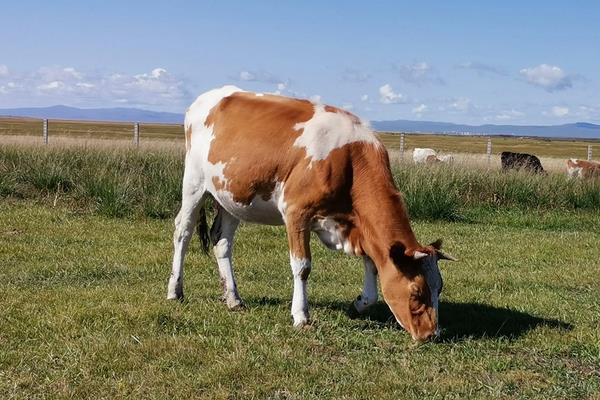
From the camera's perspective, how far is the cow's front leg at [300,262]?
22.8ft

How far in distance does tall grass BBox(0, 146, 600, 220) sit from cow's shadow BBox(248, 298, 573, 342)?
719 cm

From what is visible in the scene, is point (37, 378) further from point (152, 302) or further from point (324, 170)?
point (324, 170)

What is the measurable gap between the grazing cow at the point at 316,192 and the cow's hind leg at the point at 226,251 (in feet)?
0.05

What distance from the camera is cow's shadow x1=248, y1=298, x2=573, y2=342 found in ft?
22.7

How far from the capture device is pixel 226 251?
8.14m

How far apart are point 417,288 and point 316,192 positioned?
1252mm

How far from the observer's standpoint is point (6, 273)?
29.2 ft

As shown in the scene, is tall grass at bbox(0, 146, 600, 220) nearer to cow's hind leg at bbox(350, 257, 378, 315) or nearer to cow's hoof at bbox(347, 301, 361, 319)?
cow's hoof at bbox(347, 301, 361, 319)

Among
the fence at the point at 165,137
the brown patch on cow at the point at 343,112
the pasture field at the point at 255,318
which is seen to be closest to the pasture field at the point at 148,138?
the fence at the point at 165,137

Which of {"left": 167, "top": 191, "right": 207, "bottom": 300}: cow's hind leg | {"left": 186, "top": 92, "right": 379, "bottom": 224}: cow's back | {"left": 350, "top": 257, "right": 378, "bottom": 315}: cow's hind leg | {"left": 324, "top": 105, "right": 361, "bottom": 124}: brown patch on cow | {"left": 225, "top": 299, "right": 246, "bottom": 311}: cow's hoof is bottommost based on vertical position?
{"left": 225, "top": 299, "right": 246, "bottom": 311}: cow's hoof

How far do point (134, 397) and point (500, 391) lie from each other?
2514 millimetres

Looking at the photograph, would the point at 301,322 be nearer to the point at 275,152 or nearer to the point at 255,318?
the point at 255,318

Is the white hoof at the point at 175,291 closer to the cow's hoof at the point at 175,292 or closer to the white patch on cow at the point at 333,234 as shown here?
the cow's hoof at the point at 175,292

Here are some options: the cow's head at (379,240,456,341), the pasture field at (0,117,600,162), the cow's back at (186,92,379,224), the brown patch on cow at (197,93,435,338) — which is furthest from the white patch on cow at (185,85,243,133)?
the pasture field at (0,117,600,162)
